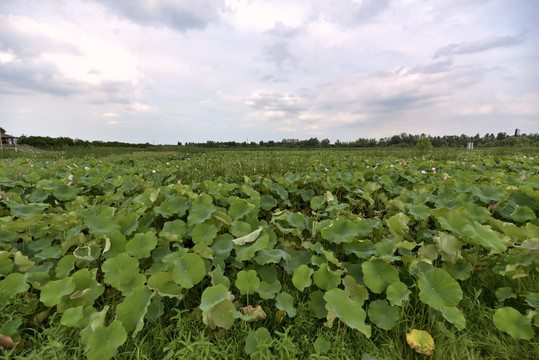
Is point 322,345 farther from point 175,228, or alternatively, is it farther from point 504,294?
point 175,228

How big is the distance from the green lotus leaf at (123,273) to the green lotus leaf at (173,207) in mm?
772

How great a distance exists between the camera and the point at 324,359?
118cm

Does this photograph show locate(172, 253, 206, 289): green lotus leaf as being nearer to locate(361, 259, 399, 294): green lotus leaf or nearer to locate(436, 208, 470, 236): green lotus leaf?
locate(361, 259, 399, 294): green lotus leaf

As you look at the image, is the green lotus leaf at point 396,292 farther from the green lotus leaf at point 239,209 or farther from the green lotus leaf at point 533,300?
the green lotus leaf at point 239,209

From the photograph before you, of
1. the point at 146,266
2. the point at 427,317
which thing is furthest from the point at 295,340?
the point at 146,266

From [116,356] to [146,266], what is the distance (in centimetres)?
62

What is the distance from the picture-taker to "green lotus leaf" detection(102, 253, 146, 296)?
4.73ft

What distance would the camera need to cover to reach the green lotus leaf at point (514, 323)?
1.21m

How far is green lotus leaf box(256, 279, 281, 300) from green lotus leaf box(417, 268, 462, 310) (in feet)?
2.57

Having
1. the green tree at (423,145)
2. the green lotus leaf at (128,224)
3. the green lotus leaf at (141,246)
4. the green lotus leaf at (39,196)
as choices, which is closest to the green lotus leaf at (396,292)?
the green lotus leaf at (141,246)

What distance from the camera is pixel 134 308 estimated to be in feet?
4.25

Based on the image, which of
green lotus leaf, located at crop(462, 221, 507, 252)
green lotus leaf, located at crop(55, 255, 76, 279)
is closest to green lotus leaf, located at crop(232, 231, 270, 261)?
green lotus leaf, located at crop(55, 255, 76, 279)

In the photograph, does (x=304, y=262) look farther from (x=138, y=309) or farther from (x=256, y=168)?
(x=256, y=168)

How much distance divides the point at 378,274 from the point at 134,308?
1363mm
